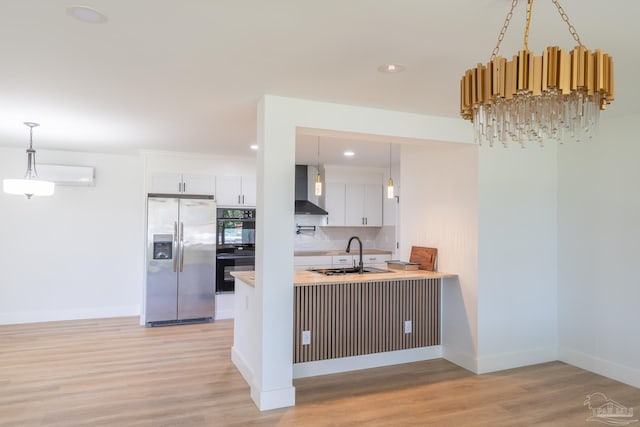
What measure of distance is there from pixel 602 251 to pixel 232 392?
3.56m

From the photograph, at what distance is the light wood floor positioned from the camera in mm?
2930

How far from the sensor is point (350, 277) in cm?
381

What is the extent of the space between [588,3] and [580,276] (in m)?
3.01

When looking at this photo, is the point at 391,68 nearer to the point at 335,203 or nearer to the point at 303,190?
the point at 303,190

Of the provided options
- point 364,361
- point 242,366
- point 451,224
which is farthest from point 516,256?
point 242,366

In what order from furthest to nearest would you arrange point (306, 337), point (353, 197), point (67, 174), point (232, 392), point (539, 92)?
point (353, 197) → point (67, 174) → point (306, 337) → point (232, 392) → point (539, 92)

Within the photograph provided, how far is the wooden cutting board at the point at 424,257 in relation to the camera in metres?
4.32

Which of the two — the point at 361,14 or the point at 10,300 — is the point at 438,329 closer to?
the point at 361,14

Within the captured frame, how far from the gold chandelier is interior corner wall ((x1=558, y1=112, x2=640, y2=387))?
2.48 meters

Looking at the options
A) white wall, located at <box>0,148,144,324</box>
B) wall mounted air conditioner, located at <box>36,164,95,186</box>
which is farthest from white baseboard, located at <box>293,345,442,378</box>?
wall mounted air conditioner, located at <box>36,164,95,186</box>

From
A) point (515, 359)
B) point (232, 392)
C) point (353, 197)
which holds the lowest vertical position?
point (232, 392)

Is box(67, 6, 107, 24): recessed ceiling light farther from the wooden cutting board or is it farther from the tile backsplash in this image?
the tile backsplash

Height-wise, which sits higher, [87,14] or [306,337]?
[87,14]

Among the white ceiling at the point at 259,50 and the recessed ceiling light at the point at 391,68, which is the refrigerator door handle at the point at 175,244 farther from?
the recessed ceiling light at the point at 391,68
